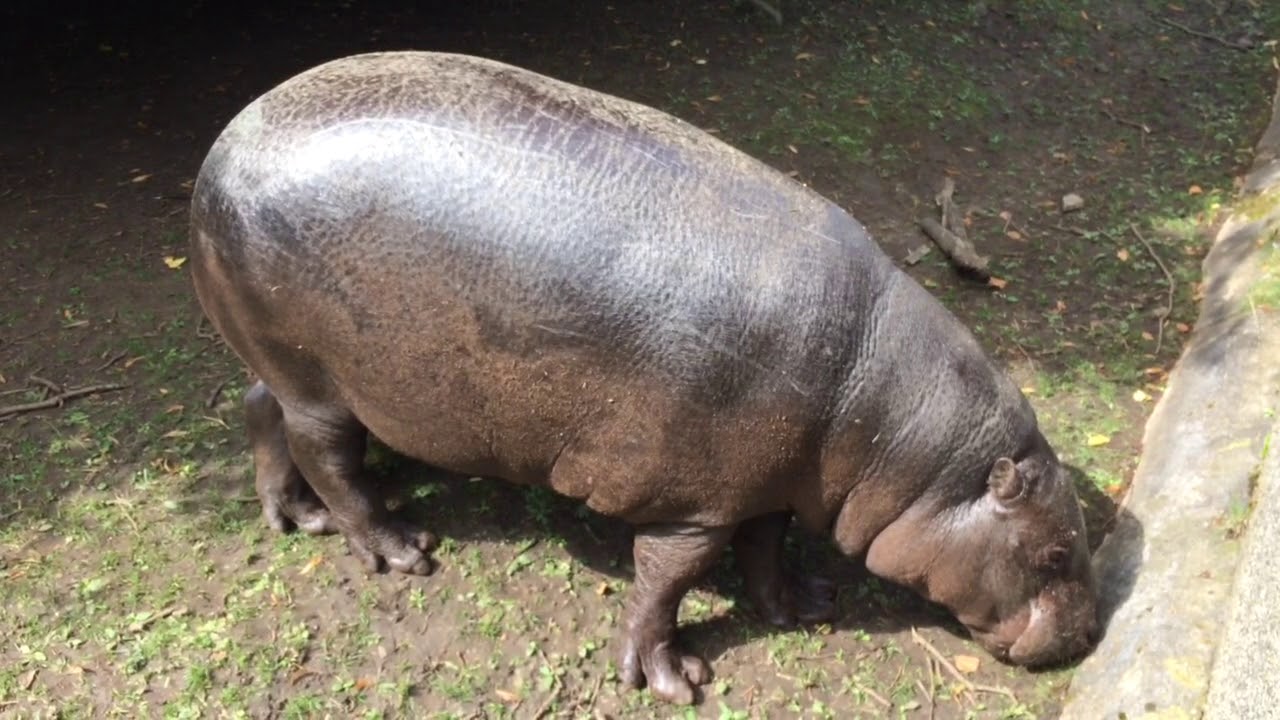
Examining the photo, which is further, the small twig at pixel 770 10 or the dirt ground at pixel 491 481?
the small twig at pixel 770 10

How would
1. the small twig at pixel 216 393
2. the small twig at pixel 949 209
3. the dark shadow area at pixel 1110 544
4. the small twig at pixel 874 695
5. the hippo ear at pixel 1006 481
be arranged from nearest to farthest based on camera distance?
the hippo ear at pixel 1006 481 < the small twig at pixel 874 695 < the dark shadow area at pixel 1110 544 < the small twig at pixel 216 393 < the small twig at pixel 949 209

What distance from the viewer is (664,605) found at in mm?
4184

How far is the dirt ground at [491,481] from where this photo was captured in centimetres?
428

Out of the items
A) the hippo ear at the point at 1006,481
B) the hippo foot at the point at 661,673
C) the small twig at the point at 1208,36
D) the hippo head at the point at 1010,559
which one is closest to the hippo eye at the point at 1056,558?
the hippo head at the point at 1010,559

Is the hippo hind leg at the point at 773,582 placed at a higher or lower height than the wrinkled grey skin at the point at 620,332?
lower

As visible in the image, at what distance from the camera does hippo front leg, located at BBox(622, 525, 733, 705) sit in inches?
158

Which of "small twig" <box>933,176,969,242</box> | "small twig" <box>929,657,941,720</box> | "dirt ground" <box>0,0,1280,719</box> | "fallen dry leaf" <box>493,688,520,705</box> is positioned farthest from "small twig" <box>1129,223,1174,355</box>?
"fallen dry leaf" <box>493,688,520,705</box>

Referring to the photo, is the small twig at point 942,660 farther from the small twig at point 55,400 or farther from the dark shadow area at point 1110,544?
the small twig at point 55,400

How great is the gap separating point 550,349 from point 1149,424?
11.3 ft

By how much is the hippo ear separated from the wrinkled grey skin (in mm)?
10

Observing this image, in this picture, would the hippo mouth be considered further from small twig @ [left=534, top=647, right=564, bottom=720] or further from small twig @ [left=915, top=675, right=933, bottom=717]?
small twig @ [left=534, top=647, right=564, bottom=720]

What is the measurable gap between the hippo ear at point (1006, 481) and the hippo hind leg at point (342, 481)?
90.2 inches

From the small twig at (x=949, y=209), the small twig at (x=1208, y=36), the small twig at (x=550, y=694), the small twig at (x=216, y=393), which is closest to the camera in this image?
the small twig at (x=550, y=694)

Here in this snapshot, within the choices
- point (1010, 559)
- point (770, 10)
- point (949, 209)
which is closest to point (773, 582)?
point (1010, 559)
